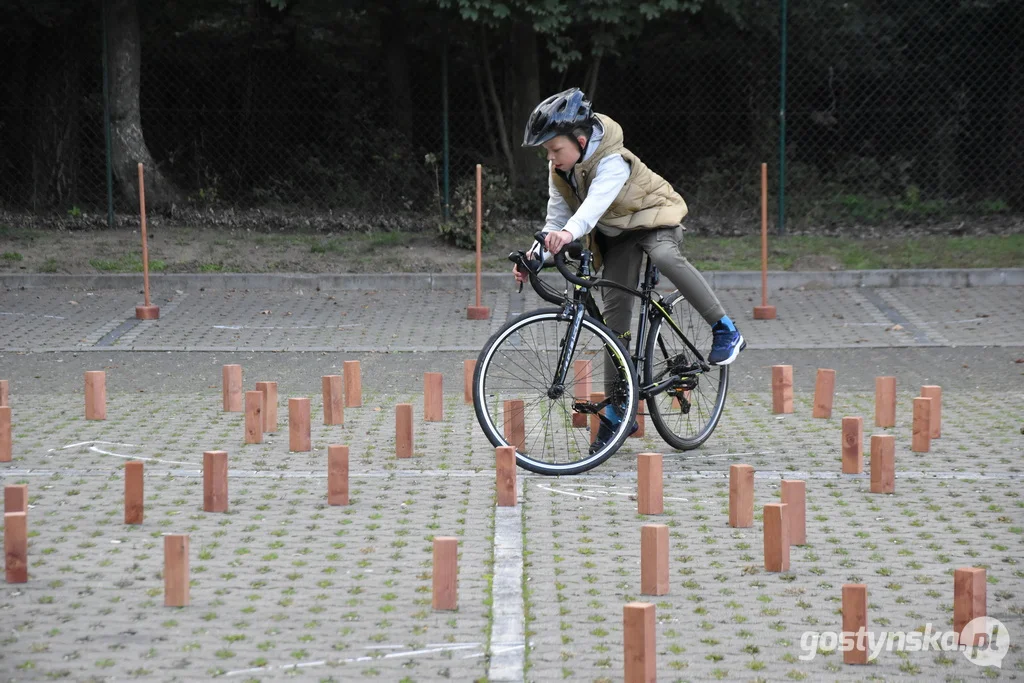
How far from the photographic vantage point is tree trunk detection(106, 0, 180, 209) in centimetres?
1758

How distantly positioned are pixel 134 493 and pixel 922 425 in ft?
13.0

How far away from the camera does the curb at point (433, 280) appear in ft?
48.0

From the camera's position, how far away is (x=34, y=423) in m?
7.93

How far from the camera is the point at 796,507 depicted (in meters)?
5.07

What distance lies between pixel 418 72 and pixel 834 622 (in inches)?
585

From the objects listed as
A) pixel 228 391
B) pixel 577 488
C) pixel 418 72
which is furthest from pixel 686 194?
pixel 577 488

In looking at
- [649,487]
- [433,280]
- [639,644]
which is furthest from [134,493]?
[433,280]

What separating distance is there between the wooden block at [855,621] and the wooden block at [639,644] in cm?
66

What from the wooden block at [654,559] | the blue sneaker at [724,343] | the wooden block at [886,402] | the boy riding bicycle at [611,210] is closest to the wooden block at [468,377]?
the boy riding bicycle at [611,210]

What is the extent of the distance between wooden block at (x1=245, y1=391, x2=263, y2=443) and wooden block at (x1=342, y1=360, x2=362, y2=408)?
1.25 meters

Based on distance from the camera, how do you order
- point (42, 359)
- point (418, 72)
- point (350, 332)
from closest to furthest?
1. point (42, 359)
2. point (350, 332)
3. point (418, 72)

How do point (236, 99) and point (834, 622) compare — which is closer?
point (834, 622)

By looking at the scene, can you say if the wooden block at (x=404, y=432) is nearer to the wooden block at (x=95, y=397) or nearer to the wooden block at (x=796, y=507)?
the wooden block at (x=95, y=397)

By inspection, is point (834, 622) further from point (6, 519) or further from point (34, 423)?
point (34, 423)
